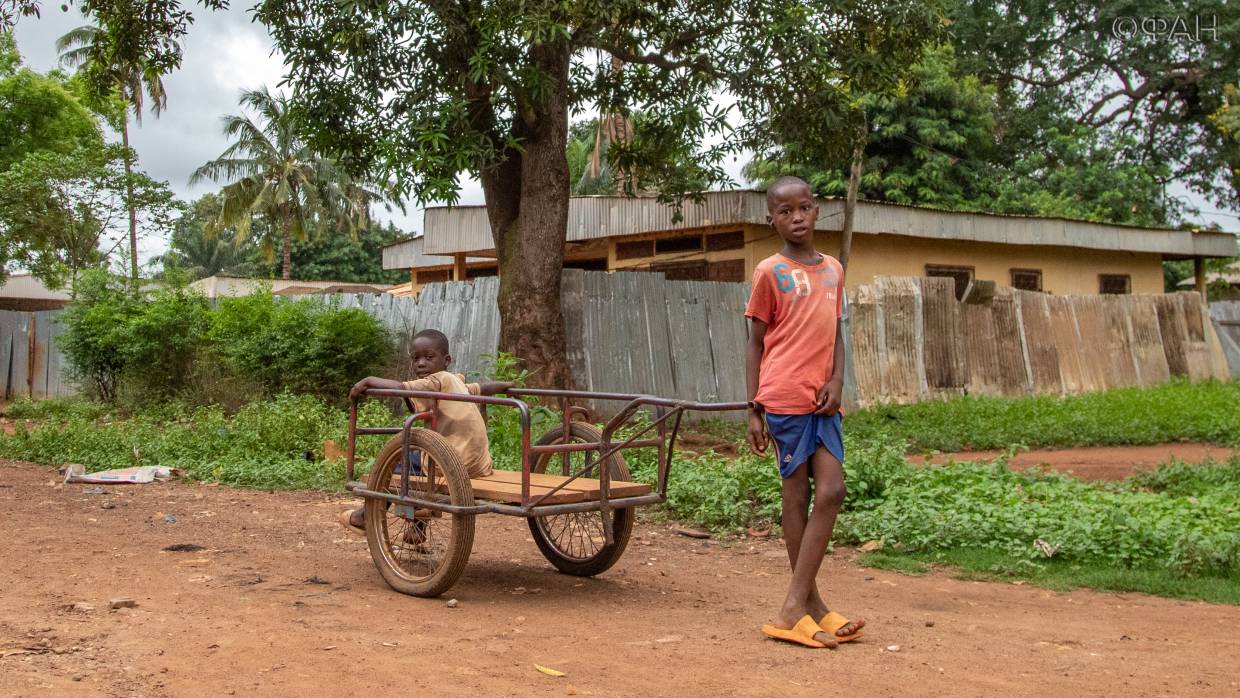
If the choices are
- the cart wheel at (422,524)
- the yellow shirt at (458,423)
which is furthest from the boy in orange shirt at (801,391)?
the yellow shirt at (458,423)

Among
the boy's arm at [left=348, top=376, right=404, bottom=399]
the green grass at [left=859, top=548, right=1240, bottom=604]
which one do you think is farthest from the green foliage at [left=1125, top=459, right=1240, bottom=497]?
the boy's arm at [left=348, top=376, right=404, bottom=399]

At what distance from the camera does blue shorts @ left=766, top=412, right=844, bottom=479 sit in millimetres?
4324

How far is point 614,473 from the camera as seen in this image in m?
5.66

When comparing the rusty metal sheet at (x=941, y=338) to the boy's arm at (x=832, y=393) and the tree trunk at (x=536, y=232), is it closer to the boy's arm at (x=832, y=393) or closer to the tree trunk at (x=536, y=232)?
the tree trunk at (x=536, y=232)

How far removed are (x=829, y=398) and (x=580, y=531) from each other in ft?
6.70

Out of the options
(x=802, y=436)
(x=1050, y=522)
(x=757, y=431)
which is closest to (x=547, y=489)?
(x=757, y=431)

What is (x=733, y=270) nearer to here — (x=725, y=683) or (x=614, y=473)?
(x=614, y=473)

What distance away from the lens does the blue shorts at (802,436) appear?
4.32 meters

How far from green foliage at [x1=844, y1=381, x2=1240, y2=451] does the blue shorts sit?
268 inches

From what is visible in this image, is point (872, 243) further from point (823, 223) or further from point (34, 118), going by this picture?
point (34, 118)

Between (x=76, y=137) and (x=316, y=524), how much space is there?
Result: 2430 centimetres

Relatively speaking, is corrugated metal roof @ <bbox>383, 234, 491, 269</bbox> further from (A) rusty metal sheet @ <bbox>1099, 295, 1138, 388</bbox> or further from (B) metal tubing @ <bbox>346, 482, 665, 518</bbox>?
(B) metal tubing @ <bbox>346, 482, 665, 518</bbox>

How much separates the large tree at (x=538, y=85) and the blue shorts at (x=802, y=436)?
6.05 meters

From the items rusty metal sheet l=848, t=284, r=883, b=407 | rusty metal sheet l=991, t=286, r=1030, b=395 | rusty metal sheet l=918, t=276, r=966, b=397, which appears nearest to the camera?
rusty metal sheet l=848, t=284, r=883, b=407
